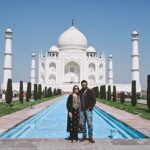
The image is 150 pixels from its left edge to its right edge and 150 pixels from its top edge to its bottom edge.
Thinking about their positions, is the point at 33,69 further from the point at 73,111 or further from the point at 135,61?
the point at 73,111

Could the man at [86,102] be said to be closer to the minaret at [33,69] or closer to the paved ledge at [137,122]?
the paved ledge at [137,122]

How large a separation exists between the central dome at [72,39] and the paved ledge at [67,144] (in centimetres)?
3789

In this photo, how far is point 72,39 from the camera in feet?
141

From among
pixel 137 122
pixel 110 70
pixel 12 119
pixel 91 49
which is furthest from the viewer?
pixel 91 49

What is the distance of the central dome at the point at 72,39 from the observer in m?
42.9

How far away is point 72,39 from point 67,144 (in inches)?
1509

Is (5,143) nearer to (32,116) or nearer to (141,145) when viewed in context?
(141,145)

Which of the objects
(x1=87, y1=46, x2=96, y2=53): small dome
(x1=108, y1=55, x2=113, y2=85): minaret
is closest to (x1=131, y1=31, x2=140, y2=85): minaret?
(x1=108, y1=55, x2=113, y2=85): minaret

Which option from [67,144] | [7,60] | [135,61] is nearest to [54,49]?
[7,60]

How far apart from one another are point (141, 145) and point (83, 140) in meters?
0.88

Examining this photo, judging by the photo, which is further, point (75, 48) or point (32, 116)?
point (75, 48)

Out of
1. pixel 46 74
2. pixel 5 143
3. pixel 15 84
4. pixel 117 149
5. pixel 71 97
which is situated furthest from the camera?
pixel 46 74

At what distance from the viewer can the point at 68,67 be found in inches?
1745

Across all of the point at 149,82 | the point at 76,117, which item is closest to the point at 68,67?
the point at 149,82
